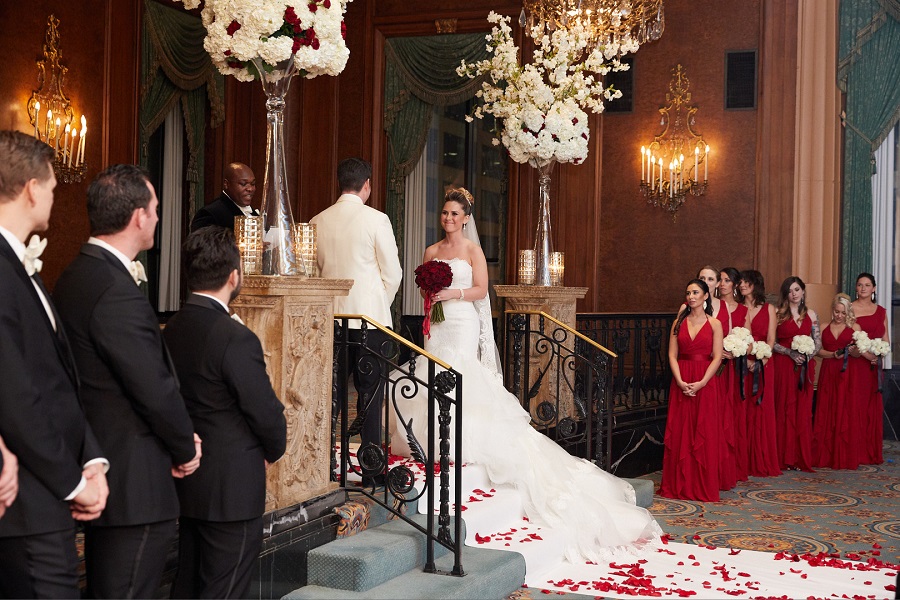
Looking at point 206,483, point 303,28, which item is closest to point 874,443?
point 303,28

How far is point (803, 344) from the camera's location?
10031mm

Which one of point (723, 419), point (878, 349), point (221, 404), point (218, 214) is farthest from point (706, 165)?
point (221, 404)

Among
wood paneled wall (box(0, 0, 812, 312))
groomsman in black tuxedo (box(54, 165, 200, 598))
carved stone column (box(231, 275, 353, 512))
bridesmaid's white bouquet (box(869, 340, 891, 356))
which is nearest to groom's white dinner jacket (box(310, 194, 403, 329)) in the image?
carved stone column (box(231, 275, 353, 512))

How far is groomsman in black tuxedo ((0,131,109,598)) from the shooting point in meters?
2.70

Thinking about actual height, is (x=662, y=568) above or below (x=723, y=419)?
below

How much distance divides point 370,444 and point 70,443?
2.65 meters

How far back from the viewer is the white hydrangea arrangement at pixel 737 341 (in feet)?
29.4

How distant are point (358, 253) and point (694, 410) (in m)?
3.95

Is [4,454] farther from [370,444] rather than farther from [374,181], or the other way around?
[374,181]

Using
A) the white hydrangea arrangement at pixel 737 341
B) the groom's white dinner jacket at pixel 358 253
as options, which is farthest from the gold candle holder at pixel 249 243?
the white hydrangea arrangement at pixel 737 341

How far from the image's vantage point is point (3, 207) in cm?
282

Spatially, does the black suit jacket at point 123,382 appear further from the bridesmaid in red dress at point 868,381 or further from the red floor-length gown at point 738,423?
the bridesmaid in red dress at point 868,381

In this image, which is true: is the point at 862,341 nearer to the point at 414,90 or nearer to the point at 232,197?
the point at 414,90

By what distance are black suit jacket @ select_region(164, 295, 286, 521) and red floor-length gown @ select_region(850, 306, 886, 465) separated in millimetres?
8450
